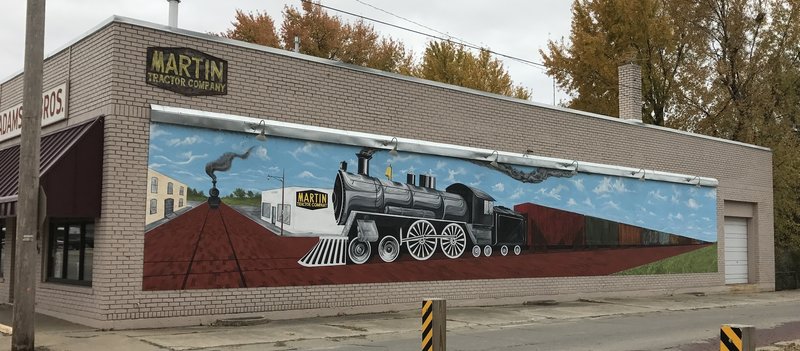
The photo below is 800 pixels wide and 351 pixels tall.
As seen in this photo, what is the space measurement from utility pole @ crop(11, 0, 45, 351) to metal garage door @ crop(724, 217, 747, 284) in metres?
22.5

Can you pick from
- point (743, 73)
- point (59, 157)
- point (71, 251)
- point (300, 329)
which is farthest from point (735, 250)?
point (59, 157)

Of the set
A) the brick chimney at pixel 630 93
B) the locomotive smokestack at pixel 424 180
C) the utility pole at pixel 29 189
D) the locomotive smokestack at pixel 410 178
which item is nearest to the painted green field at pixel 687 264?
the brick chimney at pixel 630 93

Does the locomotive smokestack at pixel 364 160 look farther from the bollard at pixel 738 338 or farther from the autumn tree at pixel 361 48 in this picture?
the autumn tree at pixel 361 48

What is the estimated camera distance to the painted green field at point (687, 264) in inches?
881

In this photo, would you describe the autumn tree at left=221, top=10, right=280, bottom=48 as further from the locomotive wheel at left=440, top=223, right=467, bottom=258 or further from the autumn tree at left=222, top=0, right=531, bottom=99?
the locomotive wheel at left=440, top=223, right=467, bottom=258

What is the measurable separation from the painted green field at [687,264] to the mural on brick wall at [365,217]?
104 mm

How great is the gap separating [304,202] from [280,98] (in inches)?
85.6

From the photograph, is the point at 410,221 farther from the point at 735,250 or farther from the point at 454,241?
the point at 735,250

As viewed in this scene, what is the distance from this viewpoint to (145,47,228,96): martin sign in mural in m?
13.1

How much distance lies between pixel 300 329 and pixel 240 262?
1.87 meters

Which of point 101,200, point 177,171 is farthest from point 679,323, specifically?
point 101,200

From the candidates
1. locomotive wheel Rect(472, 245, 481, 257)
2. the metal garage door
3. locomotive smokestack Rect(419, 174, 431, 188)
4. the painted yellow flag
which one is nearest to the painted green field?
the metal garage door

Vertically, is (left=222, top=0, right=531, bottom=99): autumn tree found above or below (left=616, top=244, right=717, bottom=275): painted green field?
above

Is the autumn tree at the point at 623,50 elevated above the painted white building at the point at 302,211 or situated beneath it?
elevated above
